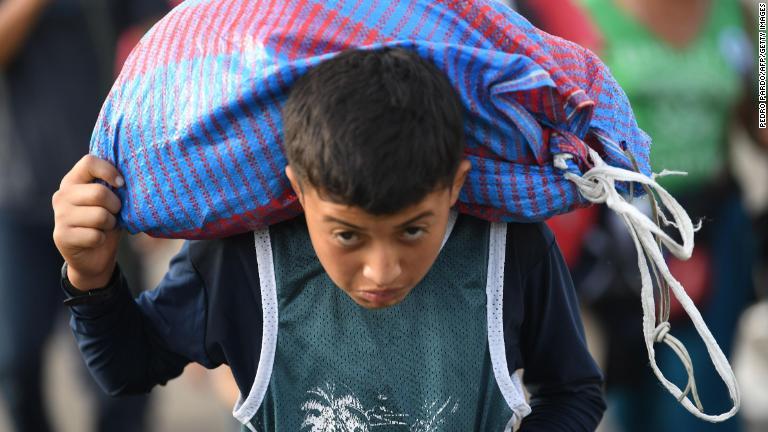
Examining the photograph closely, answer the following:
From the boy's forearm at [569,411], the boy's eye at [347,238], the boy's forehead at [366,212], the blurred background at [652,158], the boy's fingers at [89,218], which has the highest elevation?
the boy's forehead at [366,212]

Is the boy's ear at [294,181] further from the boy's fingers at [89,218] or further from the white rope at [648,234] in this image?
the white rope at [648,234]

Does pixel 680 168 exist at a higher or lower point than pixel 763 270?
higher

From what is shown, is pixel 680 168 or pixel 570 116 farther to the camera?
pixel 680 168

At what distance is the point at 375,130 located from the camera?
197cm

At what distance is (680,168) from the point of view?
4293 mm

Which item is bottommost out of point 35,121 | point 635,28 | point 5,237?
point 5,237

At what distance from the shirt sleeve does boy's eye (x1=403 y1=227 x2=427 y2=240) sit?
51 centimetres

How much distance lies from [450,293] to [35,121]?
2.64m

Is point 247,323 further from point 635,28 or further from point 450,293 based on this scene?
point 635,28

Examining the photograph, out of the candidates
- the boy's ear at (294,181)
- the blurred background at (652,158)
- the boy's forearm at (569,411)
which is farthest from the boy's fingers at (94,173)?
the blurred background at (652,158)

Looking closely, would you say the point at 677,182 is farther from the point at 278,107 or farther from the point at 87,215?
the point at 87,215

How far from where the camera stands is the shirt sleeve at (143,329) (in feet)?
7.75

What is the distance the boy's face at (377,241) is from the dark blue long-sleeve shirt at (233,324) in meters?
0.29

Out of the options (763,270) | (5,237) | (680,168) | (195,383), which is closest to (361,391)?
(680,168)
